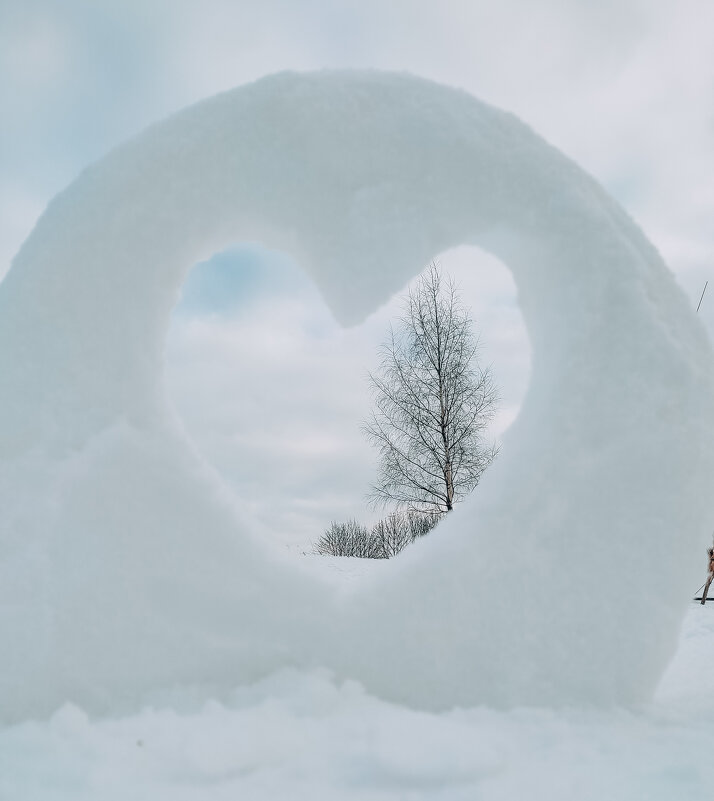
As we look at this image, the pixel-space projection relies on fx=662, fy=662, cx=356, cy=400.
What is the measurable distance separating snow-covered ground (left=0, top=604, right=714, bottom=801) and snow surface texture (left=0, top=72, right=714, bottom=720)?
0.48 feet

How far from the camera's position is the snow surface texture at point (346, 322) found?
266cm

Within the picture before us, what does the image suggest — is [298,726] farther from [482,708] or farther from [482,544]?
[482,544]

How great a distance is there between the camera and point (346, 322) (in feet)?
9.20

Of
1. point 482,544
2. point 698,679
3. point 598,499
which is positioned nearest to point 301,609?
point 482,544

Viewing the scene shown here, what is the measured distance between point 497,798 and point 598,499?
4.24 ft

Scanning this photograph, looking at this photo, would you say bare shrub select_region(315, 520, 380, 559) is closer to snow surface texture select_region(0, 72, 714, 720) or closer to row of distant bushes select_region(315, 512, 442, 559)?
row of distant bushes select_region(315, 512, 442, 559)

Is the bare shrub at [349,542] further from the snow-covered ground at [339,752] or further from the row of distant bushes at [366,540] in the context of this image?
the snow-covered ground at [339,752]

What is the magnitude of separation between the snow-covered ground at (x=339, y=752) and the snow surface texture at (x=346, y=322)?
146 mm

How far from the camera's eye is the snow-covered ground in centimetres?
197

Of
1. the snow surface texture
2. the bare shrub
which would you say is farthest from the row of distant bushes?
the snow surface texture

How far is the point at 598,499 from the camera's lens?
2791 millimetres

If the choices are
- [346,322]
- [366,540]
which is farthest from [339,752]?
[366,540]

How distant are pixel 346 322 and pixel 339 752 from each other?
1.61 m

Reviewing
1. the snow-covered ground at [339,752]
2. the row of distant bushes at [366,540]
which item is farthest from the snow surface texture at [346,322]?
the row of distant bushes at [366,540]
